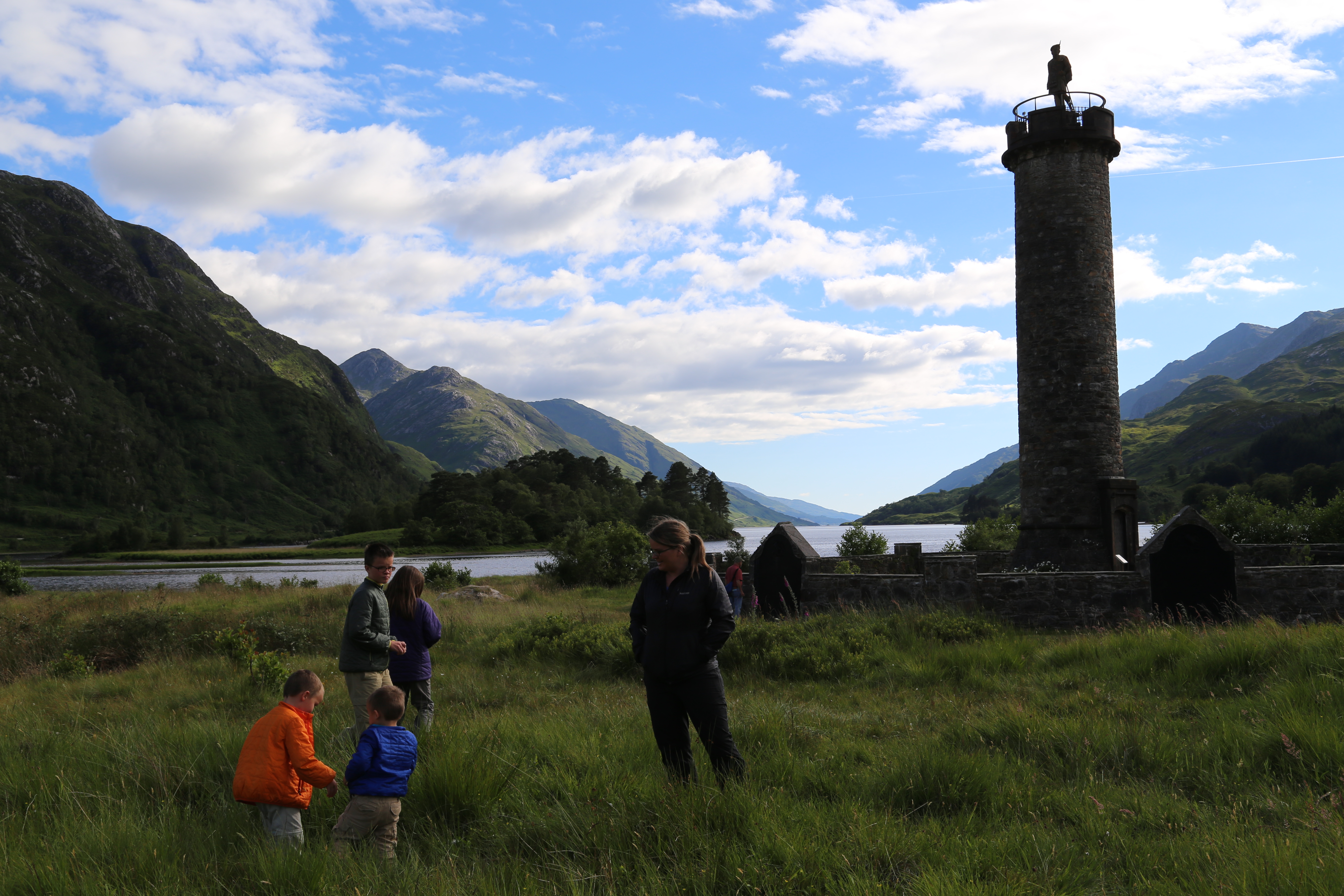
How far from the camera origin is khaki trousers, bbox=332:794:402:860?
4.42 meters

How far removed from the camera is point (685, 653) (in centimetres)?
497

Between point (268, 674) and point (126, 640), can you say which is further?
point (126, 640)

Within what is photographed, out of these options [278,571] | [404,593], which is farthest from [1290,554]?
[278,571]

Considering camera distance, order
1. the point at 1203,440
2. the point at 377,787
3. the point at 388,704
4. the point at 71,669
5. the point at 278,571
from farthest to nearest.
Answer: the point at 1203,440, the point at 278,571, the point at 71,669, the point at 388,704, the point at 377,787

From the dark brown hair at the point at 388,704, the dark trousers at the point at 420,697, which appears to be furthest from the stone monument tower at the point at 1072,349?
the dark brown hair at the point at 388,704

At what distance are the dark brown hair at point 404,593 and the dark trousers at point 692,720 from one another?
304 centimetres

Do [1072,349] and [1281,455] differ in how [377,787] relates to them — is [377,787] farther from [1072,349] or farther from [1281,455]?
[1281,455]

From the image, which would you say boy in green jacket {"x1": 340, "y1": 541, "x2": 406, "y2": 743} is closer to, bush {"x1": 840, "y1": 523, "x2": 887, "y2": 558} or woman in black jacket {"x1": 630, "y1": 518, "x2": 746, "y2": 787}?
woman in black jacket {"x1": 630, "y1": 518, "x2": 746, "y2": 787}

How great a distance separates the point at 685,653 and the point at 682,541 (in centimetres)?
69

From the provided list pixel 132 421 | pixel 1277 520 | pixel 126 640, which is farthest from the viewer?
pixel 132 421

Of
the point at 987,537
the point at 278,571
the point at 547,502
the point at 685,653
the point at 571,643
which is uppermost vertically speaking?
the point at 547,502

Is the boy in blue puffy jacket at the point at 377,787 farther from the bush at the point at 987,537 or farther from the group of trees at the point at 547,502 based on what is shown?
the group of trees at the point at 547,502

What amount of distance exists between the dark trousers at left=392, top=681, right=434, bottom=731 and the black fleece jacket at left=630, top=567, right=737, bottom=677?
307 centimetres

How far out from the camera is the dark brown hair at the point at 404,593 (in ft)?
23.9
